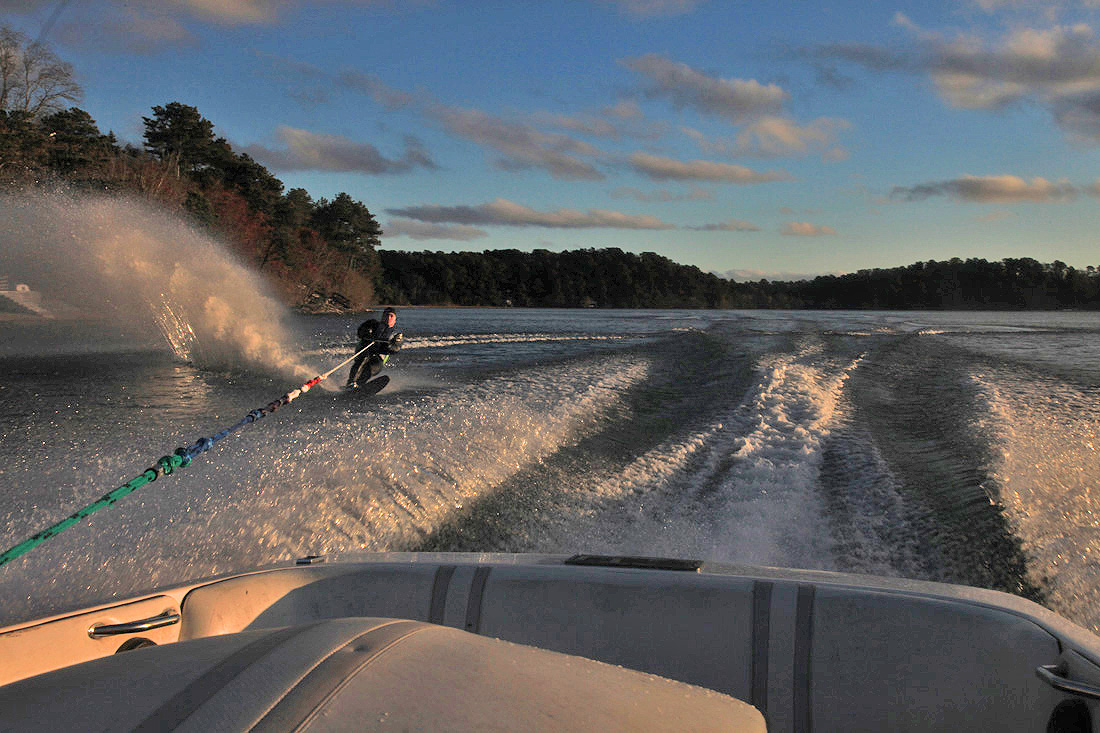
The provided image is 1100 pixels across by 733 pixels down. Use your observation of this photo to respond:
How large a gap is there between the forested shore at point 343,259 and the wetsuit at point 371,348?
23.4 m

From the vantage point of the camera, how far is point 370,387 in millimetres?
10320

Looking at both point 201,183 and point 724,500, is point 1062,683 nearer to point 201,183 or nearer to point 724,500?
point 724,500

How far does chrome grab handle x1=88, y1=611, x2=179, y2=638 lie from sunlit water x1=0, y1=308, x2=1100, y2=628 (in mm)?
1143

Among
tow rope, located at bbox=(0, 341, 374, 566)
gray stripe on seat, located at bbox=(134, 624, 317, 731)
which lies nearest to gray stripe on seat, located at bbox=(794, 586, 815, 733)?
gray stripe on seat, located at bbox=(134, 624, 317, 731)

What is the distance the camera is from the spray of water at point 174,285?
43.8 ft

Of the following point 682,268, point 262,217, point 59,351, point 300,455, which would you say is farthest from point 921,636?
point 682,268

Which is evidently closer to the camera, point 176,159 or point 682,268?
point 176,159

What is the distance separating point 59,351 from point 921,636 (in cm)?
1659

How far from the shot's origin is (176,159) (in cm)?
4322

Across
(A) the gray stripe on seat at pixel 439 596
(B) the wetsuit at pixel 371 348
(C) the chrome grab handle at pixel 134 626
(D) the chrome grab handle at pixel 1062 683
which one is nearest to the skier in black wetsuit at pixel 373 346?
(B) the wetsuit at pixel 371 348

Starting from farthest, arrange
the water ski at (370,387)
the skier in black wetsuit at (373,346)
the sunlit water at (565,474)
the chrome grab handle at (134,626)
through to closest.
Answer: the water ski at (370,387), the skier in black wetsuit at (373,346), the sunlit water at (565,474), the chrome grab handle at (134,626)

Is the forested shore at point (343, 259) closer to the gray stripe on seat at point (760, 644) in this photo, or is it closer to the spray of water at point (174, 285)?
the spray of water at point (174, 285)

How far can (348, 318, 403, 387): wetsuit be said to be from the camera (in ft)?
33.1

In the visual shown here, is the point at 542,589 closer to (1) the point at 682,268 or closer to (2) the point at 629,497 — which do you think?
(2) the point at 629,497
